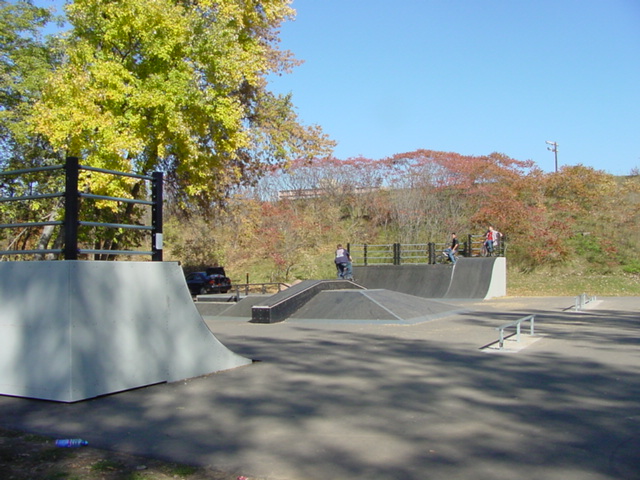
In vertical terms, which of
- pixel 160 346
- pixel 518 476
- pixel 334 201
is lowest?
pixel 518 476

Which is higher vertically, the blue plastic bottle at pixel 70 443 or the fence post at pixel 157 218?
the fence post at pixel 157 218

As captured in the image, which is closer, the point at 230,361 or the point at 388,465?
the point at 388,465

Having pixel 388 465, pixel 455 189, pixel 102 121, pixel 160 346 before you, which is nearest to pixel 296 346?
pixel 160 346

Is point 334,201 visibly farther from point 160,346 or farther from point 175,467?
point 175,467

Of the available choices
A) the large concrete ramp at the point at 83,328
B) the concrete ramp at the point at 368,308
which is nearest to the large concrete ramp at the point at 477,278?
the concrete ramp at the point at 368,308

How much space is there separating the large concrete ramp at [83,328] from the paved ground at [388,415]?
0.20 metres

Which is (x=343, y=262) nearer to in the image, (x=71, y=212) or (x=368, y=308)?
(x=368, y=308)

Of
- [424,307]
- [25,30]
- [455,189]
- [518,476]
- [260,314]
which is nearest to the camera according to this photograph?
[518,476]

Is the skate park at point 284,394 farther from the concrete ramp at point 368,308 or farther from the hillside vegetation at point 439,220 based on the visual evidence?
the hillside vegetation at point 439,220

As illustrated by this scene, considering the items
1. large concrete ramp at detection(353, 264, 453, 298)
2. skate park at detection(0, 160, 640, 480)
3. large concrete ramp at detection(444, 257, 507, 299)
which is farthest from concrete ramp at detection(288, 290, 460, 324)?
large concrete ramp at detection(353, 264, 453, 298)

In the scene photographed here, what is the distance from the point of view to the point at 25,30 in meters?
20.0

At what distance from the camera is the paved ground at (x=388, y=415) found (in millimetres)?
4414

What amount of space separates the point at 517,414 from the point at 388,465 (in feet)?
6.47

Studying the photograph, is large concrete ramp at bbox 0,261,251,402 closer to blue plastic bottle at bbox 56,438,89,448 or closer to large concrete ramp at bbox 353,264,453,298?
blue plastic bottle at bbox 56,438,89,448
